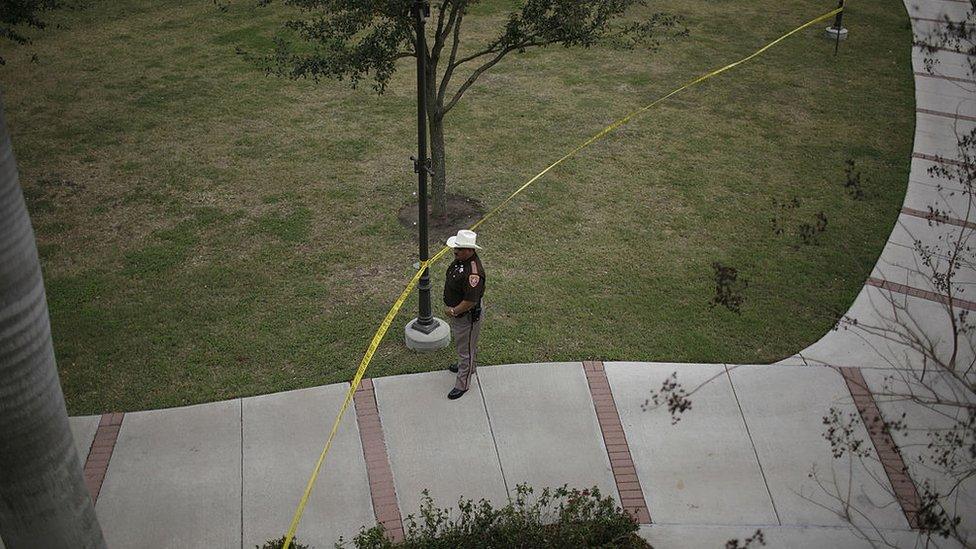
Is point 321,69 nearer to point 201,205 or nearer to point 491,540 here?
point 201,205

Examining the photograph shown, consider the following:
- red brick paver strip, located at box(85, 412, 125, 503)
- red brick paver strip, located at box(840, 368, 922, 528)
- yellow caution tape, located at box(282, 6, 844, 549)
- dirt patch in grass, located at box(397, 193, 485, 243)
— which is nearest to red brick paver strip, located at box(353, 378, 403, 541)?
yellow caution tape, located at box(282, 6, 844, 549)

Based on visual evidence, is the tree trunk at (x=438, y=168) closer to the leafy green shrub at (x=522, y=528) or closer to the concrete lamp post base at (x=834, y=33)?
the leafy green shrub at (x=522, y=528)

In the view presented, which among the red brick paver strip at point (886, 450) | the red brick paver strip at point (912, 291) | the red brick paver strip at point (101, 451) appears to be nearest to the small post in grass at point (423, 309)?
the red brick paver strip at point (101, 451)

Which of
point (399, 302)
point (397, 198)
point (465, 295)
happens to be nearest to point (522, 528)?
point (465, 295)

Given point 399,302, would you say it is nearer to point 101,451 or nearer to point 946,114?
Answer: point 101,451

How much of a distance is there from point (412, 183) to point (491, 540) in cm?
677

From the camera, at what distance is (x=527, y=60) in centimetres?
1683

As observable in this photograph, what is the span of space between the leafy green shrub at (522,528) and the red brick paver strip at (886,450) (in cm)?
233

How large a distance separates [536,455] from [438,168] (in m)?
4.73

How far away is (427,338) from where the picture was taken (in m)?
9.12

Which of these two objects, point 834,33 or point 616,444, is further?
point 834,33

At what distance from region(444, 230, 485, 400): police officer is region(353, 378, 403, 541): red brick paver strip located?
818 millimetres

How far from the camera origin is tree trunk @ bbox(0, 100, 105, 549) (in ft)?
13.7

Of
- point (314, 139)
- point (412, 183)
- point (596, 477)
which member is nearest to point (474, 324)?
point (596, 477)
